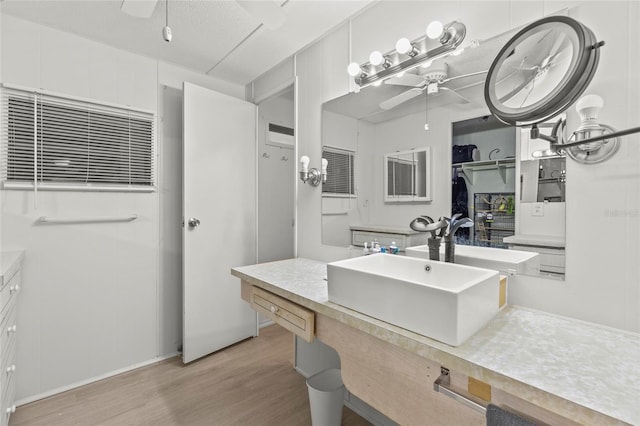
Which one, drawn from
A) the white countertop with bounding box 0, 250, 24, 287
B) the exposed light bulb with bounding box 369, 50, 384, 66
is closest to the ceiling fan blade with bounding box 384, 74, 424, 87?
the exposed light bulb with bounding box 369, 50, 384, 66

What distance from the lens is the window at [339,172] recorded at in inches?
72.5

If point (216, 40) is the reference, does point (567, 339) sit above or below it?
below

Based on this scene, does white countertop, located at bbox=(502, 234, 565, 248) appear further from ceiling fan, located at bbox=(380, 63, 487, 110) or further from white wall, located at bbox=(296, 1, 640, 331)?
ceiling fan, located at bbox=(380, 63, 487, 110)

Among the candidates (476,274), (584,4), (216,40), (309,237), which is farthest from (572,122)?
(216,40)

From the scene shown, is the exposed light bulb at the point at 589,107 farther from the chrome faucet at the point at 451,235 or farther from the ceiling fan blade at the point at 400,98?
the ceiling fan blade at the point at 400,98

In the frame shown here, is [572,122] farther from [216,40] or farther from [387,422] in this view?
[216,40]

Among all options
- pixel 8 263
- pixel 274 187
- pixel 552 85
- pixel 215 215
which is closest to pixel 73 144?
pixel 8 263

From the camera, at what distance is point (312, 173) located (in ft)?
6.75

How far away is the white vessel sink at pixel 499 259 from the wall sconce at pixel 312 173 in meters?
0.92

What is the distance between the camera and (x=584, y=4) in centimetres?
101

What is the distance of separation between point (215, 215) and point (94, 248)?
0.85 meters

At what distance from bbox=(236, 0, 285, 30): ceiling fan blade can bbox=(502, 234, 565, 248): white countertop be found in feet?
4.61

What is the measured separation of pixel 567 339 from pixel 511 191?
554 millimetres

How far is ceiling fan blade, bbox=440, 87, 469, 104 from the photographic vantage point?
1311 mm
